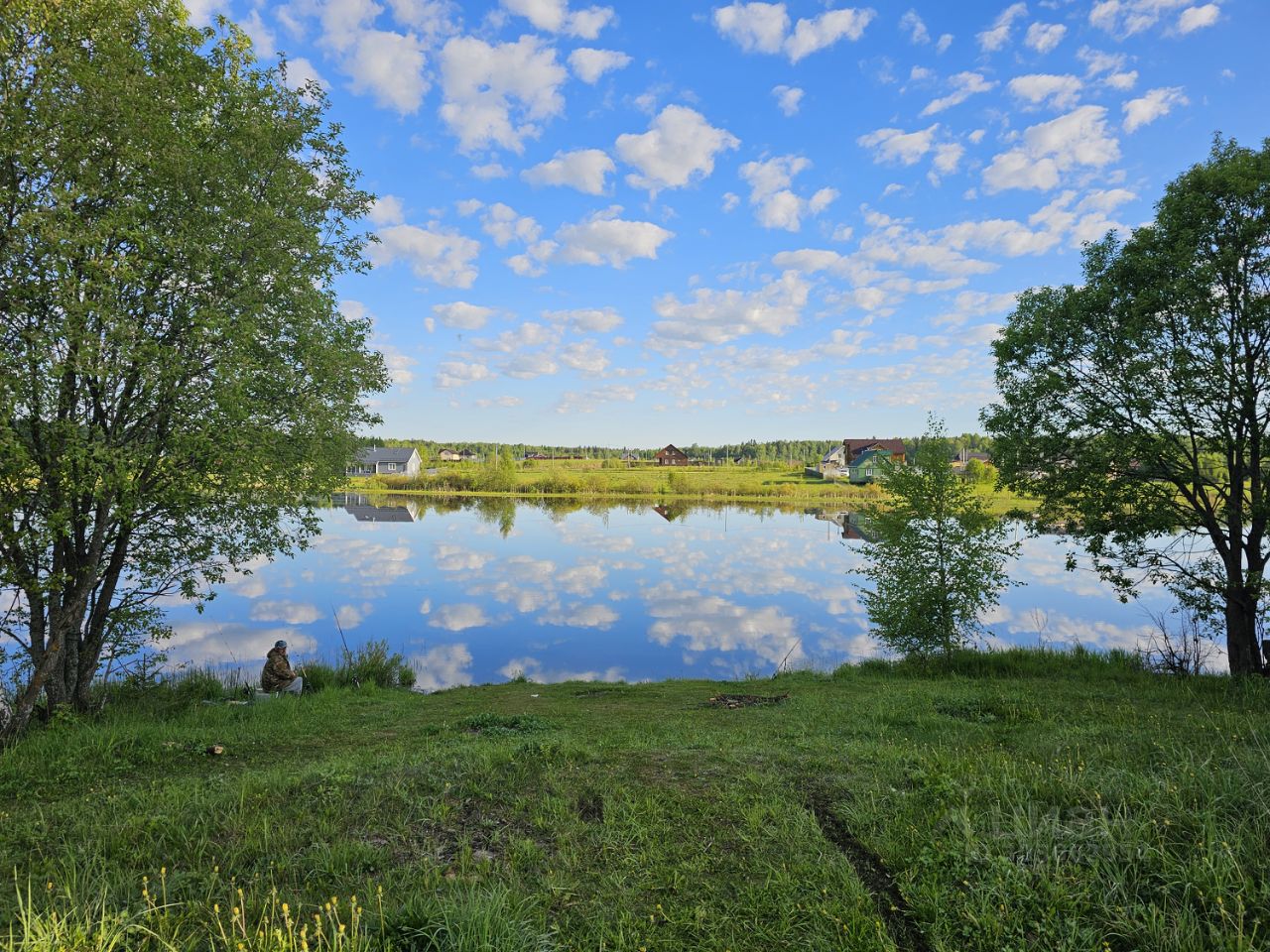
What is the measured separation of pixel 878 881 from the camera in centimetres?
414

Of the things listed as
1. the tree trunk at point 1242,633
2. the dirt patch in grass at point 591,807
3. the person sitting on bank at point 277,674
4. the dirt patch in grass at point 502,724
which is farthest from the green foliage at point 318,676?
the tree trunk at point 1242,633

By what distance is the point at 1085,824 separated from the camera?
420cm

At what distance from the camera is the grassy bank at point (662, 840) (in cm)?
354

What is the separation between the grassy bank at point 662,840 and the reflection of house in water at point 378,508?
55.1 metres

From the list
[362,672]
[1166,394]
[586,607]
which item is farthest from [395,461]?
[1166,394]

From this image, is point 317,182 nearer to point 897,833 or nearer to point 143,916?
point 143,916

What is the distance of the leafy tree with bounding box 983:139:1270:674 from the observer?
11617mm

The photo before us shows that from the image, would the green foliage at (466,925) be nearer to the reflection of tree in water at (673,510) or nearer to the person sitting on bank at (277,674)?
the person sitting on bank at (277,674)

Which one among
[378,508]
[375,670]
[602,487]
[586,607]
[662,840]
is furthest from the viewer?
[602,487]

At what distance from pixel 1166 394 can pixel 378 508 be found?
238ft

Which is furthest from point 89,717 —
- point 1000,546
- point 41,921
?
point 1000,546

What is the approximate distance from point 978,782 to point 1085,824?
1068 millimetres

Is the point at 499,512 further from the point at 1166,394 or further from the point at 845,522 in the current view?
the point at 1166,394

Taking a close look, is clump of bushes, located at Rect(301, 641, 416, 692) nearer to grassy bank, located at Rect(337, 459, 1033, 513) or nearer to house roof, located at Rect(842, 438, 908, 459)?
grassy bank, located at Rect(337, 459, 1033, 513)
